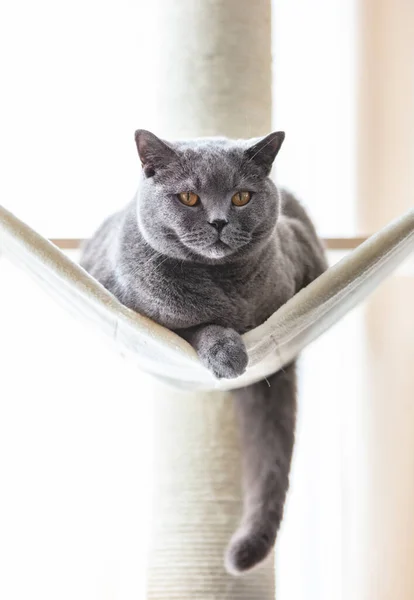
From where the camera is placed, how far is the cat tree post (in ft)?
4.23

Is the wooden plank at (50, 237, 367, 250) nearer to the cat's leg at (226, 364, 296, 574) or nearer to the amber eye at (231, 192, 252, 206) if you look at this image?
the cat's leg at (226, 364, 296, 574)

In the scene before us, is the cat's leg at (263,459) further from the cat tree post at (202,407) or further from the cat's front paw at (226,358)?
the cat's front paw at (226,358)

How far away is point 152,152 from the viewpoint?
1030mm

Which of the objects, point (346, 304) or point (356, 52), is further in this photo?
point (356, 52)

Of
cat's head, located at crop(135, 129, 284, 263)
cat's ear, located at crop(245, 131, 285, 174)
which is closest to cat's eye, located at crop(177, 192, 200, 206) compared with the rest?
cat's head, located at crop(135, 129, 284, 263)

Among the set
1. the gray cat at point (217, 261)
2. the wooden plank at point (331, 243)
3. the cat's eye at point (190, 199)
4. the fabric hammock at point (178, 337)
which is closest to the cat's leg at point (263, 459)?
the gray cat at point (217, 261)

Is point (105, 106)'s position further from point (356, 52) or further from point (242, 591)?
point (242, 591)

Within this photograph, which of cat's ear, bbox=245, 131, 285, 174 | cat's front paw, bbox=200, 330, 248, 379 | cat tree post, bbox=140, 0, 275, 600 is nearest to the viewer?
cat's front paw, bbox=200, 330, 248, 379

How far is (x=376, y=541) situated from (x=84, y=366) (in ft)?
2.67

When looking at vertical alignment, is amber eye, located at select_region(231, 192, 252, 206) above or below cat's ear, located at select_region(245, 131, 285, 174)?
below

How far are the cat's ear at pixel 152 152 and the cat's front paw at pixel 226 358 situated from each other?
0.94ft

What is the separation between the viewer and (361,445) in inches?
67.7

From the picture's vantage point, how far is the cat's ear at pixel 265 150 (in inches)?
41.3

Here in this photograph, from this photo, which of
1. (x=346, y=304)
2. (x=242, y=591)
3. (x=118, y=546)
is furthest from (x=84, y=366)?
(x=346, y=304)
